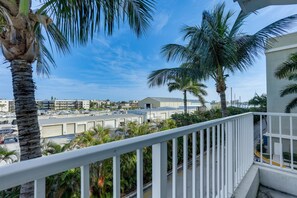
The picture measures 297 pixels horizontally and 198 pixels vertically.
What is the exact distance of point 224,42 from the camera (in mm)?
4926

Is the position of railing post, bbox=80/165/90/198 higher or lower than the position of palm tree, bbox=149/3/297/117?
lower

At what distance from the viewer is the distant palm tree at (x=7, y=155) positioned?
131 inches

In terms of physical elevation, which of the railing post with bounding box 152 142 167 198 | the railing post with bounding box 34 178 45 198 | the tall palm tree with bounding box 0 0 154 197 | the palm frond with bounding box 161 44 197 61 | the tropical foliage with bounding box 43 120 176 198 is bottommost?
the tropical foliage with bounding box 43 120 176 198

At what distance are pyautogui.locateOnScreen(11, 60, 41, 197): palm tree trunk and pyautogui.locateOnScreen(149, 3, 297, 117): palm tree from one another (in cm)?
420

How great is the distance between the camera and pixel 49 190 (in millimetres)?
2463

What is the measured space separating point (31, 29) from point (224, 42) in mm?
4505

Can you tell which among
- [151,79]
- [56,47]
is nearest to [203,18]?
[151,79]

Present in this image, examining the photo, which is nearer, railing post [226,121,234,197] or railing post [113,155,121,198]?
railing post [113,155,121,198]

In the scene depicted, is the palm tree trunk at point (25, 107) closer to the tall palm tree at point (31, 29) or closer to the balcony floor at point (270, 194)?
the tall palm tree at point (31, 29)

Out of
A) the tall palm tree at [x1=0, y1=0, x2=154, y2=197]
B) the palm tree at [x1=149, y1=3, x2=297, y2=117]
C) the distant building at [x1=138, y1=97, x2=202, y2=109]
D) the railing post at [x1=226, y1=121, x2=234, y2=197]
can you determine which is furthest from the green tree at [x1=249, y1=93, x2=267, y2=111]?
the tall palm tree at [x1=0, y1=0, x2=154, y2=197]

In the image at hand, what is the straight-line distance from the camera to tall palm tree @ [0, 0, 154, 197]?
202 cm

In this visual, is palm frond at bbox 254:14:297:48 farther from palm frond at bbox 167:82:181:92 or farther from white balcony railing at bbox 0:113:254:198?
palm frond at bbox 167:82:181:92

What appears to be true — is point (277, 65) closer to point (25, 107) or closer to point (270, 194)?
point (270, 194)

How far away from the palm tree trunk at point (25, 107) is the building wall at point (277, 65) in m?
10.6
